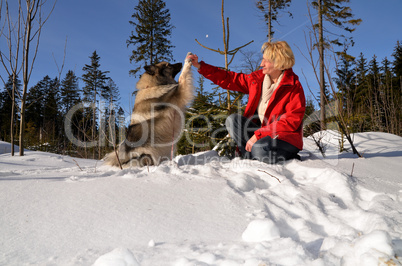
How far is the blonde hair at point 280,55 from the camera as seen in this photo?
3125 mm

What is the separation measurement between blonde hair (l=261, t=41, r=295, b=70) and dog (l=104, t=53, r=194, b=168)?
46.1 inches

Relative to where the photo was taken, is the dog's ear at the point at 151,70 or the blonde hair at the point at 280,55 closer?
the blonde hair at the point at 280,55

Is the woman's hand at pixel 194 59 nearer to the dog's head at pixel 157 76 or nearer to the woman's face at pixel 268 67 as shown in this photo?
the dog's head at pixel 157 76

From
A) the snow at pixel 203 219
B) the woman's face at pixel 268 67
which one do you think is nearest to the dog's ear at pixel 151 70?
the woman's face at pixel 268 67

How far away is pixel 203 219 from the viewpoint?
1.54 metres

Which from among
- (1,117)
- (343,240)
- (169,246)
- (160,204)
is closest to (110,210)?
(160,204)

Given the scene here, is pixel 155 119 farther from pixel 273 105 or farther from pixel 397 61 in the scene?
pixel 397 61

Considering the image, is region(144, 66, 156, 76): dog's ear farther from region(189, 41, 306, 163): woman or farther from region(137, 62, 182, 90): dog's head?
region(189, 41, 306, 163): woman

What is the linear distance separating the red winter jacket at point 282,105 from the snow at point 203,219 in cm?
67

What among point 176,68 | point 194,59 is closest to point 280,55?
point 194,59

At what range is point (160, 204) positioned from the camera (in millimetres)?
1717

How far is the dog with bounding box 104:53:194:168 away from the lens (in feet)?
11.4

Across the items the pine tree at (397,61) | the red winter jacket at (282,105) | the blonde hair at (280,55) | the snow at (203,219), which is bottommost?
the snow at (203,219)

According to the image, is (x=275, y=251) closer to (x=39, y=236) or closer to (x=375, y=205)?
(x=375, y=205)
